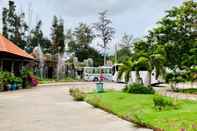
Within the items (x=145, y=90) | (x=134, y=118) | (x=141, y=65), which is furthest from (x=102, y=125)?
(x=141, y=65)

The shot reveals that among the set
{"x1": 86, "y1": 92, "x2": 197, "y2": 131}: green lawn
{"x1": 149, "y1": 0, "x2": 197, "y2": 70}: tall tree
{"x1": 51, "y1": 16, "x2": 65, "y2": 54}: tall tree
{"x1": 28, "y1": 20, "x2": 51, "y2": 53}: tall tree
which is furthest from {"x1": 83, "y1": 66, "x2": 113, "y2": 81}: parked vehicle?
{"x1": 86, "y1": 92, "x2": 197, "y2": 131}: green lawn

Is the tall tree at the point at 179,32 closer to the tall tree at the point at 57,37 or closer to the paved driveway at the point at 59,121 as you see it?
the paved driveway at the point at 59,121

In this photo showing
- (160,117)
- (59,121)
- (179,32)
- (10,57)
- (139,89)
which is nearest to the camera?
(160,117)

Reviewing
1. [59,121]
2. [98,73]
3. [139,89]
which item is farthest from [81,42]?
[59,121]

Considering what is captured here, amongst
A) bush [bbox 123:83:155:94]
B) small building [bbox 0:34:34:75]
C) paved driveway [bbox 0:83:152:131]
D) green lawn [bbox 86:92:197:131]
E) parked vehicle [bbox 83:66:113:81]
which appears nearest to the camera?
green lawn [bbox 86:92:197:131]

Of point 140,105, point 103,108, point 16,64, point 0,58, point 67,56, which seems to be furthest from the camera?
point 67,56

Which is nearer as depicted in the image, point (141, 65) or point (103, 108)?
point (103, 108)

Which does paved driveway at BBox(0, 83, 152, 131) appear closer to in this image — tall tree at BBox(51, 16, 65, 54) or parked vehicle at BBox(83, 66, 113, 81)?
parked vehicle at BBox(83, 66, 113, 81)

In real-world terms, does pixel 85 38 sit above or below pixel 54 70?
above

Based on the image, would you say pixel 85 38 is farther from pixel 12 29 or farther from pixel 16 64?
pixel 16 64

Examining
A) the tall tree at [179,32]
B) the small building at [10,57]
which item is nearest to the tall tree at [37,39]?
the small building at [10,57]

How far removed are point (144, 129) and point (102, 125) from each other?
5.53ft

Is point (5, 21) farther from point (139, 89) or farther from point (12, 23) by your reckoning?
point (139, 89)

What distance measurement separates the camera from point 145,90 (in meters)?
28.0
